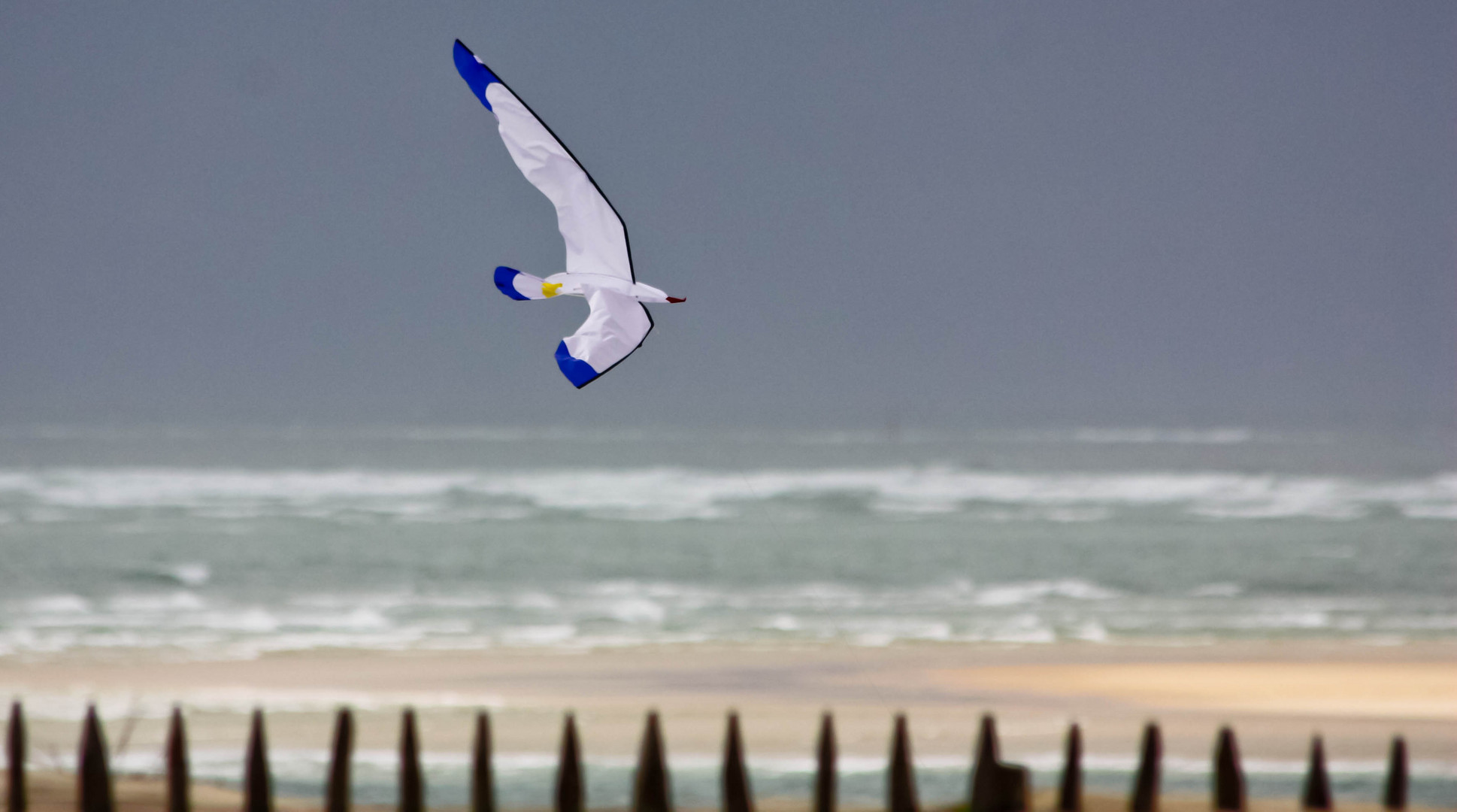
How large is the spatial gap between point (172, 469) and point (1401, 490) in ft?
192

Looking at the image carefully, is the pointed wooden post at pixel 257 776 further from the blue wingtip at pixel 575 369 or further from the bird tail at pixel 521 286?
the blue wingtip at pixel 575 369

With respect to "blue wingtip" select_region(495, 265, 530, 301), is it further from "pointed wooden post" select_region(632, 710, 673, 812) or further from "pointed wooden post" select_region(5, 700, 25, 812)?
"pointed wooden post" select_region(5, 700, 25, 812)

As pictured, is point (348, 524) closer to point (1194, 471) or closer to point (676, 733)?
point (676, 733)

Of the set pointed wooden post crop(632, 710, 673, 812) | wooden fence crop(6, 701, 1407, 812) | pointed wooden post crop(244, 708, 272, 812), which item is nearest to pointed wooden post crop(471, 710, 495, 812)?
wooden fence crop(6, 701, 1407, 812)

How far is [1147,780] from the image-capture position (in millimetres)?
6441

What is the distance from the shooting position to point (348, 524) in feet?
123

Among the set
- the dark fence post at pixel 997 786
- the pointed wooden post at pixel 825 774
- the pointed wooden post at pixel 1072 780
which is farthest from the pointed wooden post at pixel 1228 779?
the pointed wooden post at pixel 825 774

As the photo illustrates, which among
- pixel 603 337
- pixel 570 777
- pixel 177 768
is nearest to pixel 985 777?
pixel 570 777

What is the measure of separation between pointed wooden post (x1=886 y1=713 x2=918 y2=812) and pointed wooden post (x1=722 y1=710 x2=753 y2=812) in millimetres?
633

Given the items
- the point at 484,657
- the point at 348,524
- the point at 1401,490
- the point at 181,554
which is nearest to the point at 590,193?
the point at 484,657

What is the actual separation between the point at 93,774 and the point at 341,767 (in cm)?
111

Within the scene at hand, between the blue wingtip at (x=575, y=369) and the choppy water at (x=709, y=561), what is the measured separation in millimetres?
7383

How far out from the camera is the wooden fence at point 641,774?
6172 mm

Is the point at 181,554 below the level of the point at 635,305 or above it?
above
